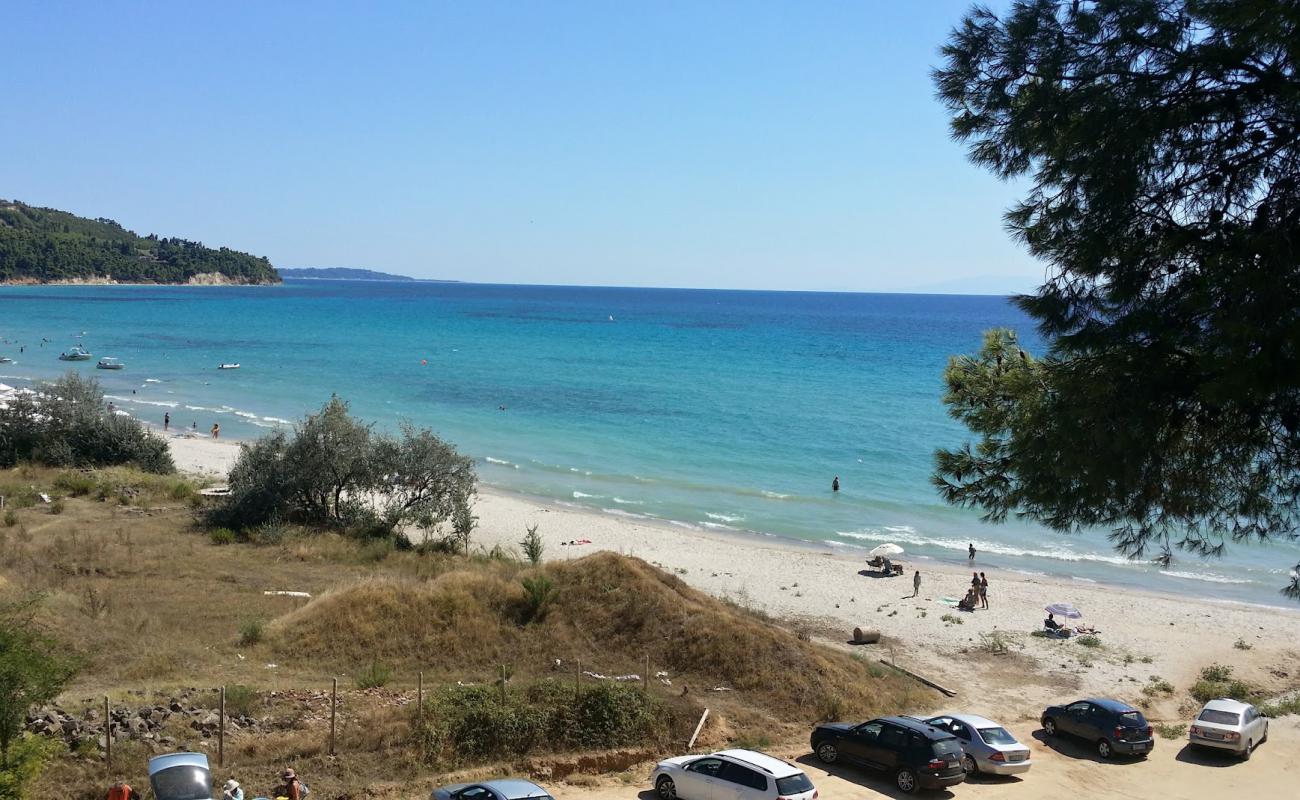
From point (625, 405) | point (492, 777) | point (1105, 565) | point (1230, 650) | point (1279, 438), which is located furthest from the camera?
point (625, 405)

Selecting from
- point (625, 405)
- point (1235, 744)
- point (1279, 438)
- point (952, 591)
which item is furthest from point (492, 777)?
point (625, 405)

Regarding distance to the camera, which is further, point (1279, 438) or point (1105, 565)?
point (1105, 565)

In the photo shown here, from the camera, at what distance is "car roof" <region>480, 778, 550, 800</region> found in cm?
1261

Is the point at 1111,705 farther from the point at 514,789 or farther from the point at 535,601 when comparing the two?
the point at 514,789

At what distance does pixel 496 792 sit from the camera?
41.4ft

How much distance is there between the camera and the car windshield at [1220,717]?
753 inches

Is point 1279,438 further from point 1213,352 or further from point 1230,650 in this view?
point 1230,650

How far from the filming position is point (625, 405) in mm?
76250

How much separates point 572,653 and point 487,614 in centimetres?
236

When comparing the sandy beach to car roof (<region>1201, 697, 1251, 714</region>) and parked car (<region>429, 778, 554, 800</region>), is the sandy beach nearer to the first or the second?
car roof (<region>1201, 697, 1251, 714</region>)

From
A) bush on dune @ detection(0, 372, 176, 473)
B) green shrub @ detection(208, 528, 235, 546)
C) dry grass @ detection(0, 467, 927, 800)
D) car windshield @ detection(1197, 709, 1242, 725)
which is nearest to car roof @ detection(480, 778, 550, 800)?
dry grass @ detection(0, 467, 927, 800)

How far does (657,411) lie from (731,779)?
59568 mm

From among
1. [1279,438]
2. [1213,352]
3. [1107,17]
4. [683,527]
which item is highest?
[1107,17]

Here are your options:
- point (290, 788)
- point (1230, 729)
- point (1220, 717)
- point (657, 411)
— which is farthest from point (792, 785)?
point (657, 411)
